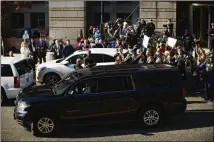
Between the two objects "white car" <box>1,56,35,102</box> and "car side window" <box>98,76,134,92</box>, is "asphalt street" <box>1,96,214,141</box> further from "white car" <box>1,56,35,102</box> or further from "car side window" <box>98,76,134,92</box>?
"white car" <box>1,56,35,102</box>

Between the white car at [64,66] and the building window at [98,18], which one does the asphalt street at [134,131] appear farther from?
the building window at [98,18]

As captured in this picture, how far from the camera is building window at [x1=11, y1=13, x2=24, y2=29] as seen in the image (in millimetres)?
33844

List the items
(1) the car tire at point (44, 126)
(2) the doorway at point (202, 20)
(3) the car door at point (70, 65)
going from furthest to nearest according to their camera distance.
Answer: (2) the doorway at point (202, 20) < (3) the car door at point (70, 65) < (1) the car tire at point (44, 126)

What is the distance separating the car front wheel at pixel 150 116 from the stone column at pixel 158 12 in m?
15.7

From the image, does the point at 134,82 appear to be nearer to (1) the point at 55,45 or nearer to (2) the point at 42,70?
(2) the point at 42,70

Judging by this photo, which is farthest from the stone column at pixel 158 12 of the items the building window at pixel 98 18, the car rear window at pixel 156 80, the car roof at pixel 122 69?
the car rear window at pixel 156 80

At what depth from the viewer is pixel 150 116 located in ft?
44.5

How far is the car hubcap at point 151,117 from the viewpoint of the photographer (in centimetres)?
1353

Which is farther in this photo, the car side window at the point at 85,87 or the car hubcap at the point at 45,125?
the car side window at the point at 85,87

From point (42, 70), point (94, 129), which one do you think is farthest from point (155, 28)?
point (94, 129)

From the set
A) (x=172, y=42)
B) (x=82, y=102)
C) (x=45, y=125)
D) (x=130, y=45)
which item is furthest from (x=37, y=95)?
(x=130, y=45)

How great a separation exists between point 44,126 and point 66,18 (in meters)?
17.4

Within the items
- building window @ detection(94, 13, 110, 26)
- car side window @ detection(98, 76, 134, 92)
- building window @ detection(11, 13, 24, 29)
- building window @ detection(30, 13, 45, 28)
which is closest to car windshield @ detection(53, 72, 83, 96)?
car side window @ detection(98, 76, 134, 92)

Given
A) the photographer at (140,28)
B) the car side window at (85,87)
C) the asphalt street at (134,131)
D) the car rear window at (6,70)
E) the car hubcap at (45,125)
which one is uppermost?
the photographer at (140,28)
